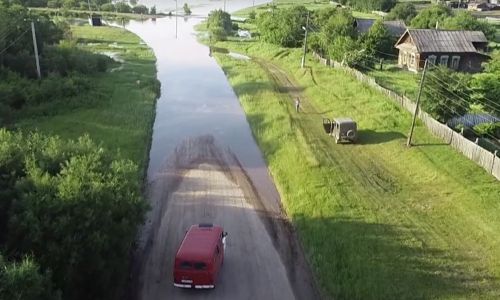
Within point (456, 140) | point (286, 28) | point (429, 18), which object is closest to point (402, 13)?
point (429, 18)

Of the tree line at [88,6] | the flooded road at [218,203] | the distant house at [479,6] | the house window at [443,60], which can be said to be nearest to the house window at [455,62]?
the house window at [443,60]

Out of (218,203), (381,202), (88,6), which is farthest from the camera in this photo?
(88,6)

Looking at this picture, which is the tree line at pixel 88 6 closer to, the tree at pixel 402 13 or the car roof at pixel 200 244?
the tree at pixel 402 13

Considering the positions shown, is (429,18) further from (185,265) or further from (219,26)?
(185,265)

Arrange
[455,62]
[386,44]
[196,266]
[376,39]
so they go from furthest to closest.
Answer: [386,44]
[376,39]
[455,62]
[196,266]

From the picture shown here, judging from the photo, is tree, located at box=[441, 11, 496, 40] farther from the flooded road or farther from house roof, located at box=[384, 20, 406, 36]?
the flooded road

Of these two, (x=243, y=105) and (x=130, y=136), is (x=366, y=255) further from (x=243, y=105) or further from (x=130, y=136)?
(x=243, y=105)

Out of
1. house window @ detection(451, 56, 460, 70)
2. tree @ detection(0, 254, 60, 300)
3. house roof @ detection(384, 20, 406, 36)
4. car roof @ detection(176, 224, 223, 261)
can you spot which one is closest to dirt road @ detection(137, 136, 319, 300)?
car roof @ detection(176, 224, 223, 261)

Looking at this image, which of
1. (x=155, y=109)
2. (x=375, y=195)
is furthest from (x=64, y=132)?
(x=375, y=195)
